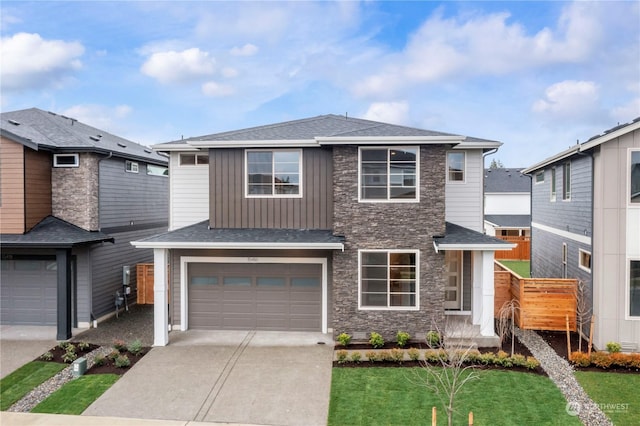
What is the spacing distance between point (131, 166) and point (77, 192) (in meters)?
2.70

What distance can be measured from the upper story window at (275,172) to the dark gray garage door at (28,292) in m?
7.09

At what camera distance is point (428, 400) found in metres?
7.47

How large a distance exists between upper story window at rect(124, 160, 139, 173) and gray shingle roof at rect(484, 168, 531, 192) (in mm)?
25570

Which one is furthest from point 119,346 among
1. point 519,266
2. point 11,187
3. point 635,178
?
point 519,266

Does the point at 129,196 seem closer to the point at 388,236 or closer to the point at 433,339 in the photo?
the point at 388,236

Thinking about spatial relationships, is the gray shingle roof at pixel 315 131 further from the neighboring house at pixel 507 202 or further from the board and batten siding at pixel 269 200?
the neighboring house at pixel 507 202

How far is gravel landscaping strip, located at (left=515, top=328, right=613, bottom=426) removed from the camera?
7.00 meters

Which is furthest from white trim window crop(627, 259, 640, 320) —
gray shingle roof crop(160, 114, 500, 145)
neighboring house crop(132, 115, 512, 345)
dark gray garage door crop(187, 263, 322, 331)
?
dark gray garage door crop(187, 263, 322, 331)

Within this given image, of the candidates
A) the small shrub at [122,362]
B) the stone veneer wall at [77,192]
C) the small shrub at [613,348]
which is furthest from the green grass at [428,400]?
the stone veneer wall at [77,192]

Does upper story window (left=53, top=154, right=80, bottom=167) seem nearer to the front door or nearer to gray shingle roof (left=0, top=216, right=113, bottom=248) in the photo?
gray shingle roof (left=0, top=216, right=113, bottom=248)

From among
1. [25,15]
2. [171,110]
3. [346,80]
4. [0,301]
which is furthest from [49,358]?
[346,80]

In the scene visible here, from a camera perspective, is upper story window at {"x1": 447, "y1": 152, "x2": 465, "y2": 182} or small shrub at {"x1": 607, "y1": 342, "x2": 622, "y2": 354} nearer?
small shrub at {"x1": 607, "y1": 342, "x2": 622, "y2": 354}

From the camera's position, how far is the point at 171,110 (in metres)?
26.6

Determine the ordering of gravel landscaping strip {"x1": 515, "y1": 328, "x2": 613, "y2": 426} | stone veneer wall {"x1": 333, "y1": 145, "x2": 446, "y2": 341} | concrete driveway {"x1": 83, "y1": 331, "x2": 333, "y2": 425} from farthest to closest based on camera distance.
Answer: stone veneer wall {"x1": 333, "y1": 145, "x2": 446, "y2": 341}
concrete driveway {"x1": 83, "y1": 331, "x2": 333, "y2": 425}
gravel landscaping strip {"x1": 515, "y1": 328, "x2": 613, "y2": 426}
